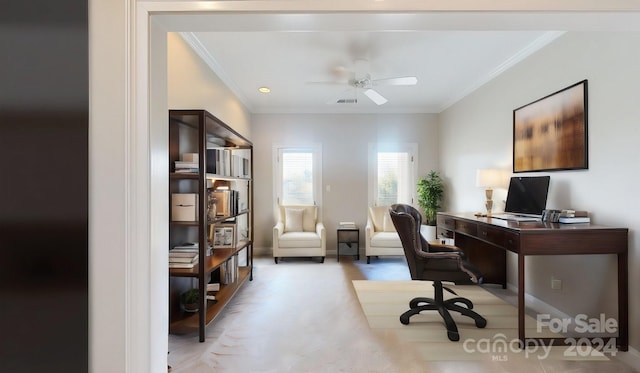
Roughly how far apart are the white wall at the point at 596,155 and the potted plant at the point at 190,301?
10.2ft

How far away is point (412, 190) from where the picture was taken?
209 inches

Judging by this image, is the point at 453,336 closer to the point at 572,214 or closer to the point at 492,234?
the point at 492,234

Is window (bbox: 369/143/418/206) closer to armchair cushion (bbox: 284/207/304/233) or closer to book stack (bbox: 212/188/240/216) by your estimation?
armchair cushion (bbox: 284/207/304/233)

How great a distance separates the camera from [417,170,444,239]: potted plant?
4.90 metres

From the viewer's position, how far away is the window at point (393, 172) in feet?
17.5

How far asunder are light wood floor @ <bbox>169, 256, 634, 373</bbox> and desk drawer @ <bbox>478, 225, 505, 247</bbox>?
820mm

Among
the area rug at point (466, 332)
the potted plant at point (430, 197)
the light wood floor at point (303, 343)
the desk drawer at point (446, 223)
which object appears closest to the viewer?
the light wood floor at point (303, 343)

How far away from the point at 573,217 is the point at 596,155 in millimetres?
500

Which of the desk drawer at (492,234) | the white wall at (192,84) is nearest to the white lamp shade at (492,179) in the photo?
the desk drawer at (492,234)

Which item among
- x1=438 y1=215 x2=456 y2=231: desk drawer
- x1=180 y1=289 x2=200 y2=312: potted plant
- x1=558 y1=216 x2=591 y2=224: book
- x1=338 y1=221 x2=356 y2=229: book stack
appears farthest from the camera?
x1=338 y1=221 x2=356 y2=229: book stack

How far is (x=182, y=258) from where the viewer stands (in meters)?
2.32

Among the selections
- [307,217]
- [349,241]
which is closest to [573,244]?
[349,241]

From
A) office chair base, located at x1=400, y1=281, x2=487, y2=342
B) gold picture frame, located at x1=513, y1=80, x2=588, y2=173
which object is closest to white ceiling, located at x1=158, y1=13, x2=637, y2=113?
gold picture frame, located at x1=513, y1=80, x2=588, y2=173

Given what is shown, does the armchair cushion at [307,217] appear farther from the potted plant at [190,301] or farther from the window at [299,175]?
the potted plant at [190,301]
